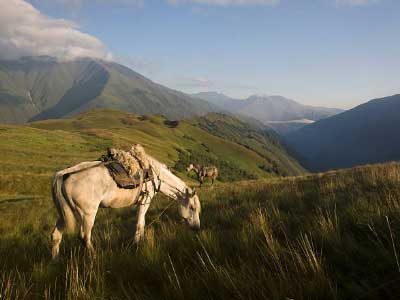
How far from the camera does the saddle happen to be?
728 cm

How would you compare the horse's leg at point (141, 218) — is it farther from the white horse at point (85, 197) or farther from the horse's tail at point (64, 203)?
the horse's tail at point (64, 203)

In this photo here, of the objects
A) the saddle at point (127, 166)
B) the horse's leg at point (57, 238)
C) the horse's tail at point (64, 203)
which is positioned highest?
the saddle at point (127, 166)

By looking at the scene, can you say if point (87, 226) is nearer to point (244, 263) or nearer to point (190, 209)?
point (190, 209)

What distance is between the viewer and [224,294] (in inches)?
119

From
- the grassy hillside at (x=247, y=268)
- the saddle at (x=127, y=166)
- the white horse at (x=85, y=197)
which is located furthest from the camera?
the saddle at (x=127, y=166)

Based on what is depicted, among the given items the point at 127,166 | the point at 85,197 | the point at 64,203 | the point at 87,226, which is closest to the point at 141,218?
the point at 127,166

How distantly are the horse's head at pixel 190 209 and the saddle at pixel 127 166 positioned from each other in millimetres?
1315

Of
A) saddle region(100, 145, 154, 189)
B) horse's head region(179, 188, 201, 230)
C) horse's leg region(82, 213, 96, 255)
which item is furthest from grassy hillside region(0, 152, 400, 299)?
horse's head region(179, 188, 201, 230)

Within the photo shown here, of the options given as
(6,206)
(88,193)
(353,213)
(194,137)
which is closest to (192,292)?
(353,213)

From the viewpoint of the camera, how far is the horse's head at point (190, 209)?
7970 mm

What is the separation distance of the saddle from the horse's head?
1315mm

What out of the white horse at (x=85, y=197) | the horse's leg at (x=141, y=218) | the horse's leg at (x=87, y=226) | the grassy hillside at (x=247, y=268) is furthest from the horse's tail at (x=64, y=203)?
the horse's leg at (x=141, y=218)

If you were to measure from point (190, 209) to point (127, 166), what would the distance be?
2024mm

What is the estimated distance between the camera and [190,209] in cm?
842
